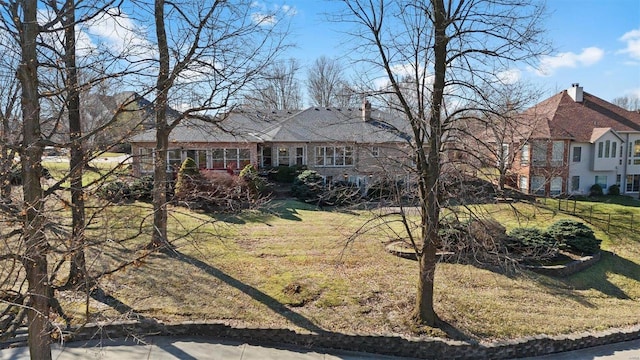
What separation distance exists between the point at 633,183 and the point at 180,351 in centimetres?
3544

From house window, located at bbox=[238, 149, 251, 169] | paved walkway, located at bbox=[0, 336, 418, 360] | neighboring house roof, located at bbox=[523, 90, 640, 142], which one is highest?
neighboring house roof, located at bbox=[523, 90, 640, 142]

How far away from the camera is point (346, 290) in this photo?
34.4 ft

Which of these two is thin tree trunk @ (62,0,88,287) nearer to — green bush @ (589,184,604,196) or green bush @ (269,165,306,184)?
green bush @ (269,165,306,184)

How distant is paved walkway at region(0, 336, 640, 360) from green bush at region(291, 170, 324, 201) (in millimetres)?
13768

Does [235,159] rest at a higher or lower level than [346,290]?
higher

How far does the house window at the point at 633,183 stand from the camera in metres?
30.4

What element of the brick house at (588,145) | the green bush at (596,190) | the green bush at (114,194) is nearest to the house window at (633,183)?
the brick house at (588,145)

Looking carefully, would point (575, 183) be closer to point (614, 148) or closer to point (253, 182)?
point (614, 148)

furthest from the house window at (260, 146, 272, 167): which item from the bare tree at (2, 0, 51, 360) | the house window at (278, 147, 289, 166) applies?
the bare tree at (2, 0, 51, 360)

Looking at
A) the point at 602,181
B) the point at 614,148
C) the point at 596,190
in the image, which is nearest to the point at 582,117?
the point at 614,148

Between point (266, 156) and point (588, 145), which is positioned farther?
point (588, 145)

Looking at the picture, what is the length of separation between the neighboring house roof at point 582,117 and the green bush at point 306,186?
1646cm

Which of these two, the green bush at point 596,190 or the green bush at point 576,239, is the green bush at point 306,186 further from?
the green bush at point 596,190

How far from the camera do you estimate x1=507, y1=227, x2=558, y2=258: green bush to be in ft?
44.7
